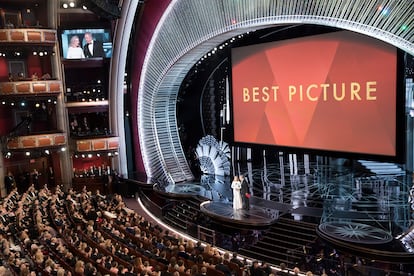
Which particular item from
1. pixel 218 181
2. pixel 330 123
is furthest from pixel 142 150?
pixel 330 123

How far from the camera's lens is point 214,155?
23953 millimetres

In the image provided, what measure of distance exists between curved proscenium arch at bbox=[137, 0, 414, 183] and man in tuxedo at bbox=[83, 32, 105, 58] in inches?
148

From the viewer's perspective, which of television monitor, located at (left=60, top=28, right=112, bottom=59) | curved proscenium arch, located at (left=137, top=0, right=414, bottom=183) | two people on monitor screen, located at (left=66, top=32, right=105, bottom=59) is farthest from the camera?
two people on monitor screen, located at (left=66, top=32, right=105, bottom=59)

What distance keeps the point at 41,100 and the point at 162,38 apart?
8289 millimetres

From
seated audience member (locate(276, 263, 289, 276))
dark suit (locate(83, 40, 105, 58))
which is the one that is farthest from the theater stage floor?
dark suit (locate(83, 40, 105, 58))

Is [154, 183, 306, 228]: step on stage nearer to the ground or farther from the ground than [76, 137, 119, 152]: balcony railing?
nearer to the ground

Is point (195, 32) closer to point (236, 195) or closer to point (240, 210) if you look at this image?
point (236, 195)

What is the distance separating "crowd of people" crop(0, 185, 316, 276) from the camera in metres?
11.5

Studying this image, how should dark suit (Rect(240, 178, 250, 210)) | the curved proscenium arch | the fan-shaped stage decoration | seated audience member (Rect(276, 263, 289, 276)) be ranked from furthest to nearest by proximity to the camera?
the fan-shaped stage decoration
dark suit (Rect(240, 178, 250, 210))
the curved proscenium arch
seated audience member (Rect(276, 263, 289, 276))

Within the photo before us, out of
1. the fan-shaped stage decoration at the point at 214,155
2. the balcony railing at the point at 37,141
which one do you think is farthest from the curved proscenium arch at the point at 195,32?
the balcony railing at the point at 37,141

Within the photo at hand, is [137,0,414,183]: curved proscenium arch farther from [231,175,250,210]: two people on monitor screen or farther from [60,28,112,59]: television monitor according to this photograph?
[231,175,250,210]: two people on monitor screen

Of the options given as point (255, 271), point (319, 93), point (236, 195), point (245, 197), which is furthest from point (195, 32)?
point (255, 271)

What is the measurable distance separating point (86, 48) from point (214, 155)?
942 centimetres

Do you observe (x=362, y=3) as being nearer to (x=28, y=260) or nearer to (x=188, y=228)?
(x=188, y=228)
